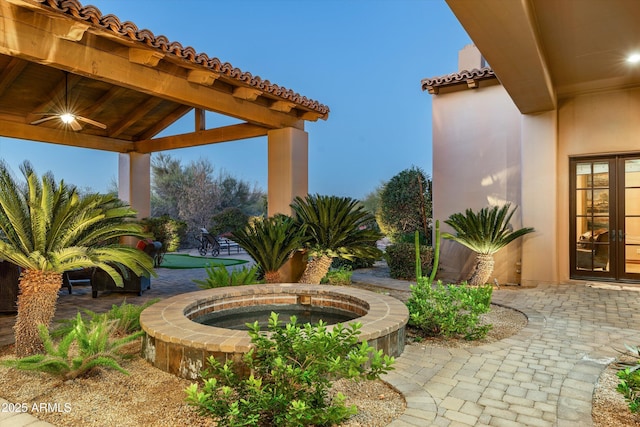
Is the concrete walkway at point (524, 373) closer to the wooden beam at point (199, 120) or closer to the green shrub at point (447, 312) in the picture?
the green shrub at point (447, 312)

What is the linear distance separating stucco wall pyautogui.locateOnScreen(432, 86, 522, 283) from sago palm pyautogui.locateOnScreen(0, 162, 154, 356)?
264 inches

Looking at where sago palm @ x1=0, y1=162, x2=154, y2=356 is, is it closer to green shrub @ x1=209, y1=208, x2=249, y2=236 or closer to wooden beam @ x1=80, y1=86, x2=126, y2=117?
wooden beam @ x1=80, y1=86, x2=126, y2=117

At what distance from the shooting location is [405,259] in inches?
326

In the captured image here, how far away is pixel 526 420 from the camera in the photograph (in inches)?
96.4

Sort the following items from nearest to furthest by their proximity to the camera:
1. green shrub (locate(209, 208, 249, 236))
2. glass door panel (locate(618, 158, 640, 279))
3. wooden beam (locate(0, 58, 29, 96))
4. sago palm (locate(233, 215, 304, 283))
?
wooden beam (locate(0, 58, 29, 96)) → sago palm (locate(233, 215, 304, 283)) → glass door panel (locate(618, 158, 640, 279)) → green shrub (locate(209, 208, 249, 236))

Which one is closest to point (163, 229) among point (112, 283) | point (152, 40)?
point (112, 283)

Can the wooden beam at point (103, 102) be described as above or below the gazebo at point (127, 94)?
above

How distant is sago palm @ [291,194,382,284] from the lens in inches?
254

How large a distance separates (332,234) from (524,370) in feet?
12.1

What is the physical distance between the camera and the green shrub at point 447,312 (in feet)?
13.1

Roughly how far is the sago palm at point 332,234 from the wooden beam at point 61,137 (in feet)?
19.9

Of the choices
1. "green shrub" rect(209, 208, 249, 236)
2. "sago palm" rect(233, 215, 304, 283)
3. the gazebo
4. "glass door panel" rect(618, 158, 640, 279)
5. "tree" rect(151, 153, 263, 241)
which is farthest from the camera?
"tree" rect(151, 153, 263, 241)

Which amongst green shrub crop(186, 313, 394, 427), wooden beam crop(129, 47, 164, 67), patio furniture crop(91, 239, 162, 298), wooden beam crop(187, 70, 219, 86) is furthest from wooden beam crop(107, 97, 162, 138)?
green shrub crop(186, 313, 394, 427)

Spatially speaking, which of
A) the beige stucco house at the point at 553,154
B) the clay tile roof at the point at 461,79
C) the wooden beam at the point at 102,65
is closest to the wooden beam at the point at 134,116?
the wooden beam at the point at 102,65
